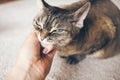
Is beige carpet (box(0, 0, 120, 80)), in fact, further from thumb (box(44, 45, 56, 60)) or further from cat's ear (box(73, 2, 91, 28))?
cat's ear (box(73, 2, 91, 28))

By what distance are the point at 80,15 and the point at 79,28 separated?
57 mm

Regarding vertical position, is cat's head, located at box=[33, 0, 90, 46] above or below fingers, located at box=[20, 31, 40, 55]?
above

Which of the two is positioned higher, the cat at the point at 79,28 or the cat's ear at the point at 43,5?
the cat's ear at the point at 43,5

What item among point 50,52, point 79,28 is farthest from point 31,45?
point 79,28

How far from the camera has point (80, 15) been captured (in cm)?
100

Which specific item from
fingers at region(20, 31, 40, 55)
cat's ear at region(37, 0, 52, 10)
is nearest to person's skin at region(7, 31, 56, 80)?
fingers at region(20, 31, 40, 55)

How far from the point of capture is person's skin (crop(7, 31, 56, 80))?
934mm

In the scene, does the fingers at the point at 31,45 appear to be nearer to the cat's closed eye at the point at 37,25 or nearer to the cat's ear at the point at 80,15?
the cat's closed eye at the point at 37,25

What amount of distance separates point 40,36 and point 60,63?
0.16 meters

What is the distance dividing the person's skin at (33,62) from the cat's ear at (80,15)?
0.15m

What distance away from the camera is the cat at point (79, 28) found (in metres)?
0.98

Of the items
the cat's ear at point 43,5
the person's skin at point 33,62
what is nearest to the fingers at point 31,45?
the person's skin at point 33,62

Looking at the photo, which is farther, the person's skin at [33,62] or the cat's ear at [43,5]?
the cat's ear at [43,5]

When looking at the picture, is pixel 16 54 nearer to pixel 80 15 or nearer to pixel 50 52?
pixel 50 52
